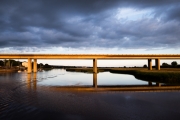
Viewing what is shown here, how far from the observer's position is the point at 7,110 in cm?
1623

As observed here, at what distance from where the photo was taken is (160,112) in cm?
1627

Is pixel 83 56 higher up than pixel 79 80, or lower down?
higher up

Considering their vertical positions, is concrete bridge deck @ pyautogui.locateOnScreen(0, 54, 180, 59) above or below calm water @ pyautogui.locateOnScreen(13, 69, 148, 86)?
above

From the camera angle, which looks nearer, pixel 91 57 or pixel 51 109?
pixel 51 109

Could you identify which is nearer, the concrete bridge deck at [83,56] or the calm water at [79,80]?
the calm water at [79,80]

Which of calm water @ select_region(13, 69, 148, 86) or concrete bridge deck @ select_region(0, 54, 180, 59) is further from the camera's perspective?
concrete bridge deck @ select_region(0, 54, 180, 59)

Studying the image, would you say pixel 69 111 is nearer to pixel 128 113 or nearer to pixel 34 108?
pixel 34 108

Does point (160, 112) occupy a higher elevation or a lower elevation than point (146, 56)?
lower

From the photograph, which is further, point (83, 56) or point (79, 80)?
point (83, 56)

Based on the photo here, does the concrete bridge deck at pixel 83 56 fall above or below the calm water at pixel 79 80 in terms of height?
above

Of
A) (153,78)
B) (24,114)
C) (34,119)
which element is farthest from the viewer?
(153,78)

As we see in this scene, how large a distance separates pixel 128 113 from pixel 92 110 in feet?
10.4

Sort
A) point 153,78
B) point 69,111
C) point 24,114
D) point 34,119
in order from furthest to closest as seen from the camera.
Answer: point 153,78, point 69,111, point 24,114, point 34,119

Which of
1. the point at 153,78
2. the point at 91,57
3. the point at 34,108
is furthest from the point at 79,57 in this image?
the point at 34,108
